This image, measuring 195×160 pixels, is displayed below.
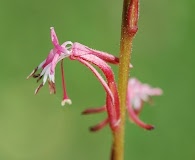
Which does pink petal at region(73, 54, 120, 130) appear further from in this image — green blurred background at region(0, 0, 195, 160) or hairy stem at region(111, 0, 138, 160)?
green blurred background at region(0, 0, 195, 160)

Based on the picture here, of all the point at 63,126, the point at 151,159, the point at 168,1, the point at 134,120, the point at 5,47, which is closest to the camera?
the point at 134,120

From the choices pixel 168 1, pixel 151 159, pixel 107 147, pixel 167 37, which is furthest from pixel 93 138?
pixel 168 1

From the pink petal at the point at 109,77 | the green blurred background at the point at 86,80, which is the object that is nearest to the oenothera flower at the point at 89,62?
the pink petal at the point at 109,77

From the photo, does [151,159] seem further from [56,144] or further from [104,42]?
[104,42]

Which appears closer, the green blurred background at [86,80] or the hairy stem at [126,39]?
the hairy stem at [126,39]

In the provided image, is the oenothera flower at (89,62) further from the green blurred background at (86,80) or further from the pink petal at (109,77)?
the green blurred background at (86,80)

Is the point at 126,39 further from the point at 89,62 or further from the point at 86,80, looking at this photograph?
the point at 86,80

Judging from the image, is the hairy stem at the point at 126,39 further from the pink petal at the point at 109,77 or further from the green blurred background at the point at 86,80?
the green blurred background at the point at 86,80

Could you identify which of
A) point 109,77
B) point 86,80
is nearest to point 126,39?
point 109,77
